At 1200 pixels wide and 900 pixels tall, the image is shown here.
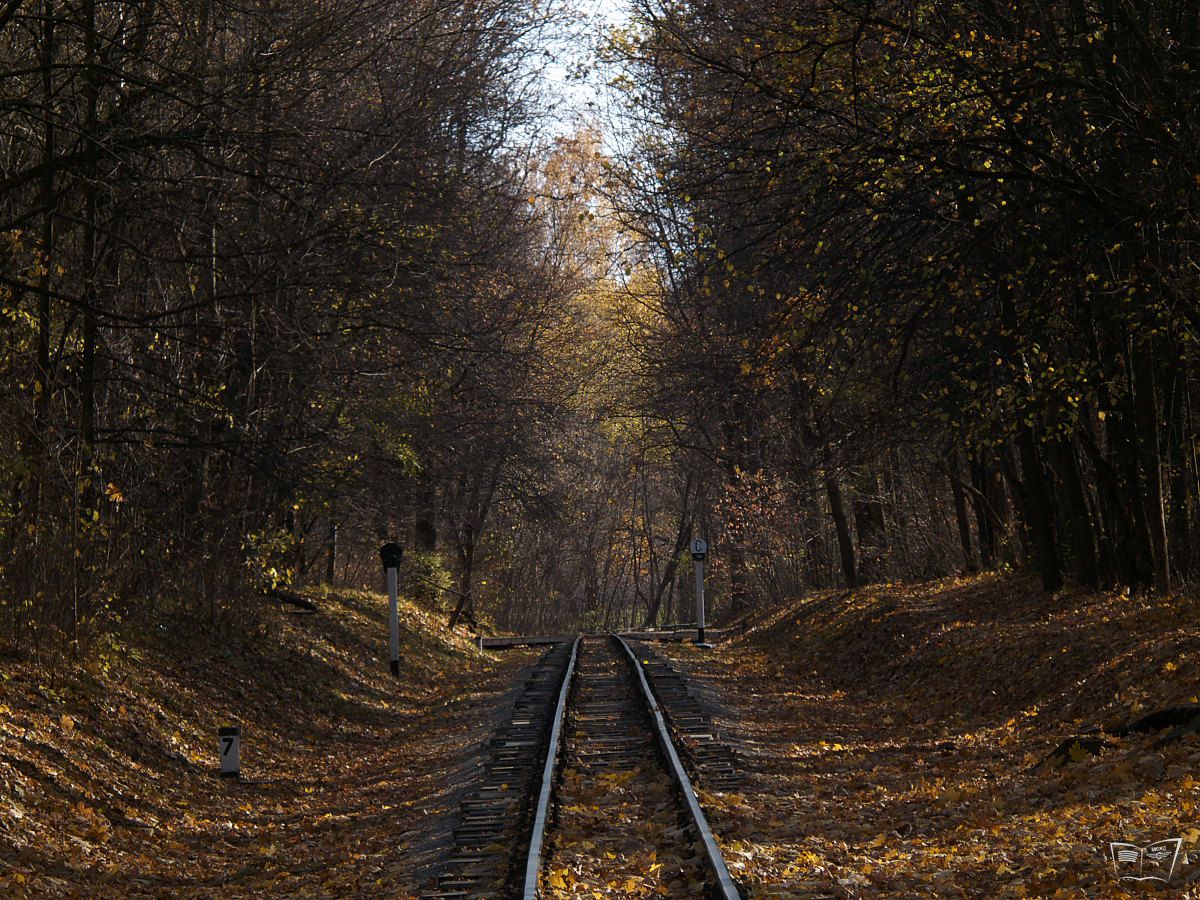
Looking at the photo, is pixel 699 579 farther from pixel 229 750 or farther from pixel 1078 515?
pixel 229 750

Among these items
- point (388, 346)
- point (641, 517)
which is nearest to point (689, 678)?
point (388, 346)

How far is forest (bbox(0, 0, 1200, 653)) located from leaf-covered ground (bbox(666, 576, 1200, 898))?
1816mm


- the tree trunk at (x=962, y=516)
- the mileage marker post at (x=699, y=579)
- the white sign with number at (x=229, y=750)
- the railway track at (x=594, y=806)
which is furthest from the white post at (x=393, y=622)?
the tree trunk at (x=962, y=516)

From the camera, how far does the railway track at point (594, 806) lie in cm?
779

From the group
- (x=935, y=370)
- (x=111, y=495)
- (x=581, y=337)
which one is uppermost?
(x=581, y=337)

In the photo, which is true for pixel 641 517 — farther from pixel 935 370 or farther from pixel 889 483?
pixel 935 370

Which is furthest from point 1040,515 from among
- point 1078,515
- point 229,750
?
point 229,750

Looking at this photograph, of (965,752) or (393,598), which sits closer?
(965,752)

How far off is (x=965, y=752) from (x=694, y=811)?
13.0ft

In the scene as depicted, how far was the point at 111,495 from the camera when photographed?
38.3 feet

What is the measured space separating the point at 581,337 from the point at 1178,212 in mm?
31655

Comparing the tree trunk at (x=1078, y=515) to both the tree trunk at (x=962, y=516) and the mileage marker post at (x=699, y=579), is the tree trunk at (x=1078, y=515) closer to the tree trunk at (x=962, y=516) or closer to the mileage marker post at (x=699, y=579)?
the tree trunk at (x=962, y=516)

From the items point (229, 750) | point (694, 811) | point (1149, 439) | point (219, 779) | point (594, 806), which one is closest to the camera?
point (694, 811)

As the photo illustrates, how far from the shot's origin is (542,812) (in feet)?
30.4
